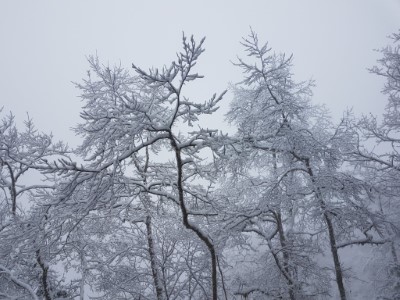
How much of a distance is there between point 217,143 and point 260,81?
350 cm

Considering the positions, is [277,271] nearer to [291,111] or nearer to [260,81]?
[291,111]

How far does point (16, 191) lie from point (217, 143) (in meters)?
6.46

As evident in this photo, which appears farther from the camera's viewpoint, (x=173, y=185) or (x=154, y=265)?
(x=154, y=265)

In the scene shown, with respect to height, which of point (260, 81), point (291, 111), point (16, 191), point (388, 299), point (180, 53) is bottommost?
point (388, 299)

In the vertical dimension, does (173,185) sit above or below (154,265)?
above

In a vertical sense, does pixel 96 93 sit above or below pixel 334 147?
above

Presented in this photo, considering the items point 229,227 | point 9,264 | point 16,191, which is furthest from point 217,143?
point 16,191

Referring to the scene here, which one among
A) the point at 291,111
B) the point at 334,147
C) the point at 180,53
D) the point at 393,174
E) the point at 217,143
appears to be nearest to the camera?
the point at 180,53

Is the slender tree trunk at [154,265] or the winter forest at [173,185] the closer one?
the winter forest at [173,185]

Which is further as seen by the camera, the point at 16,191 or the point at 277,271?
the point at 277,271

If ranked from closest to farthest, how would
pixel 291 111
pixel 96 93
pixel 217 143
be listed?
1. pixel 217 143
2. pixel 291 111
3. pixel 96 93

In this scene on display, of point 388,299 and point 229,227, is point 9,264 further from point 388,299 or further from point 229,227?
point 388,299

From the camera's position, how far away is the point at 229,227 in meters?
6.70

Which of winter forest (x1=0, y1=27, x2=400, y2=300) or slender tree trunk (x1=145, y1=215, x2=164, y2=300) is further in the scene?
slender tree trunk (x1=145, y1=215, x2=164, y2=300)
